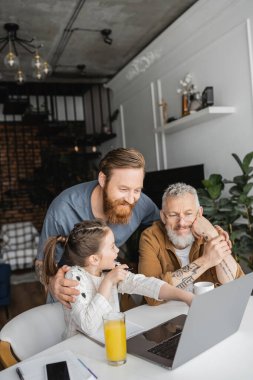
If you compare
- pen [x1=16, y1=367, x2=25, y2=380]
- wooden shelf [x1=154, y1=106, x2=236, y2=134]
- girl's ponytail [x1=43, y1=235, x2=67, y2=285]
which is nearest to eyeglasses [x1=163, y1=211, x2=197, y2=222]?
girl's ponytail [x1=43, y1=235, x2=67, y2=285]

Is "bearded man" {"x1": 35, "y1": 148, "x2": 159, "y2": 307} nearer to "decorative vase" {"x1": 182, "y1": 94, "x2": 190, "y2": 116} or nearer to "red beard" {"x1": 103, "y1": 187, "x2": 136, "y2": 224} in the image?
"red beard" {"x1": 103, "y1": 187, "x2": 136, "y2": 224}

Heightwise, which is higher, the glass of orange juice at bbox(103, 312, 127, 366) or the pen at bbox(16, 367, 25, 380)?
the glass of orange juice at bbox(103, 312, 127, 366)

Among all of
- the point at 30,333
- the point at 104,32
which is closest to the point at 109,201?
the point at 30,333

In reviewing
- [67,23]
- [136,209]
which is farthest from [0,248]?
[136,209]

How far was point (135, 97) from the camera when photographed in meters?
Answer: 5.45

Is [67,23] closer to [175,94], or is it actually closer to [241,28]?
[175,94]

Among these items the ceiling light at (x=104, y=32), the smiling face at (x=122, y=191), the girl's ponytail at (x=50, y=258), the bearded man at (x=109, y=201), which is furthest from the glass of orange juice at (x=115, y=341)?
the ceiling light at (x=104, y=32)

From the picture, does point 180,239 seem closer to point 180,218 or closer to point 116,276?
point 180,218

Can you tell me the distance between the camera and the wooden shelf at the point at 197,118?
3.40m

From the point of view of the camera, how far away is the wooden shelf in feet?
11.2

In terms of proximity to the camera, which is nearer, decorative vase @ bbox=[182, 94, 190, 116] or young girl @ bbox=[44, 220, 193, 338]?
young girl @ bbox=[44, 220, 193, 338]

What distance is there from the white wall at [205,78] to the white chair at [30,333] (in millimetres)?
2448

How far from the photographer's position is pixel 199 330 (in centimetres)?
98

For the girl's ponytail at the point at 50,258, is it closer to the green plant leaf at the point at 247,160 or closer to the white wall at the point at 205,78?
the green plant leaf at the point at 247,160
